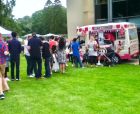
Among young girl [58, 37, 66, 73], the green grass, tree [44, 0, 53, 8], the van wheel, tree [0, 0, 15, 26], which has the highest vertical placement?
tree [44, 0, 53, 8]

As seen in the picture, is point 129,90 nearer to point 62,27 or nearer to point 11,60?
point 11,60

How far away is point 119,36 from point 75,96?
12867 millimetres

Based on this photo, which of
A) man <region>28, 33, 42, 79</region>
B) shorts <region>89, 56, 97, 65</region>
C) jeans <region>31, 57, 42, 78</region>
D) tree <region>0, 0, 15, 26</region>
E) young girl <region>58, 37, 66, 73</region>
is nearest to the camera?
man <region>28, 33, 42, 79</region>

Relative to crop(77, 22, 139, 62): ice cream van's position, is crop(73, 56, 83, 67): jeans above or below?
below

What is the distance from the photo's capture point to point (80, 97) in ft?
38.7

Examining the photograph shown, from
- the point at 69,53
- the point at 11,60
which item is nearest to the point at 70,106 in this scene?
the point at 11,60

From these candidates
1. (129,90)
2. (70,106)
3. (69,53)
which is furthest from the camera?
(69,53)

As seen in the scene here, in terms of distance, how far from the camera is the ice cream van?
23.9 meters

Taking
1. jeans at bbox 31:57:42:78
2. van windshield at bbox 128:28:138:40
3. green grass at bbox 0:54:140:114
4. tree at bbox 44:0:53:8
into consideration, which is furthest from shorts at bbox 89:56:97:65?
tree at bbox 44:0:53:8

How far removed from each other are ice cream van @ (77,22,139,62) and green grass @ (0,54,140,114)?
23.0 feet

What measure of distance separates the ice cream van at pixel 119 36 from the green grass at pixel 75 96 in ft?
23.0

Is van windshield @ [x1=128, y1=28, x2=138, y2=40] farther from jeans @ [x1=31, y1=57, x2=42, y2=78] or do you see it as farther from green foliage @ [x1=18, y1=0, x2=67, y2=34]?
green foliage @ [x1=18, y1=0, x2=67, y2=34]

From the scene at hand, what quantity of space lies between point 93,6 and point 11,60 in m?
22.1

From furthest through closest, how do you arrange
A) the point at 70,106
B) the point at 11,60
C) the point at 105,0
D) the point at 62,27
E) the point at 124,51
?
the point at 62,27, the point at 105,0, the point at 124,51, the point at 11,60, the point at 70,106
